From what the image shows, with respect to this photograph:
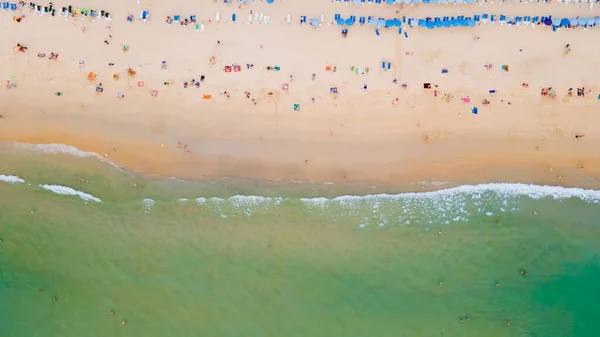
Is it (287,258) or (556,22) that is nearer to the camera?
(556,22)

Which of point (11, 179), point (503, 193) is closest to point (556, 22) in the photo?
point (503, 193)

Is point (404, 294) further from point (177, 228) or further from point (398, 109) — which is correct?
point (177, 228)

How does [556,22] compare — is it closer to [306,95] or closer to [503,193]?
[503,193]

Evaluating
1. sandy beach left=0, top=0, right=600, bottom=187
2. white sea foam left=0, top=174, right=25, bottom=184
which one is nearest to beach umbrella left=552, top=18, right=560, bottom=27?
sandy beach left=0, top=0, right=600, bottom=187

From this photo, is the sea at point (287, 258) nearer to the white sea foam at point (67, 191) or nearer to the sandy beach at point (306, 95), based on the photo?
the white sea foam at point (67, 191)

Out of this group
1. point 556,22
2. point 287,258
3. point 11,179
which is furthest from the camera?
point 11,179

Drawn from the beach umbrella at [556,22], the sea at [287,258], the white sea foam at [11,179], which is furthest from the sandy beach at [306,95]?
the white sea foam at [11,179]

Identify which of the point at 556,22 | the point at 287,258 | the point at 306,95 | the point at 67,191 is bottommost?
the point at 287,258
